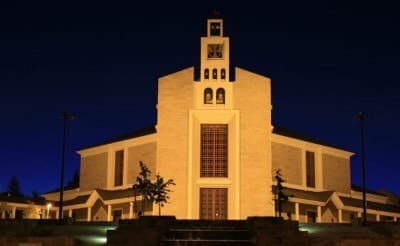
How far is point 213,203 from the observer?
1670 inches

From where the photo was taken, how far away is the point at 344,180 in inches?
2108

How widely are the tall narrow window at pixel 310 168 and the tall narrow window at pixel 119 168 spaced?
48.1ft

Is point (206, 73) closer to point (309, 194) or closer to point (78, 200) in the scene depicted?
point (309, 194)

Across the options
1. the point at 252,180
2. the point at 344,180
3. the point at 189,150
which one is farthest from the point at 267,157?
the point at 344,180

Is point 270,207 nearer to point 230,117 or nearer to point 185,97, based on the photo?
point 230,117

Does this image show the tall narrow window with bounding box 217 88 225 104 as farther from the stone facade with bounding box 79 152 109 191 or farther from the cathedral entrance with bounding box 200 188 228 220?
the stone facade with bounding box 79 152 109 191

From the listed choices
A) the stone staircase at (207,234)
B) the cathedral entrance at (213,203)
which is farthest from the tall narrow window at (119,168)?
the stone staircase at (207,234)

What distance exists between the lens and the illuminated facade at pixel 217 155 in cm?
4244

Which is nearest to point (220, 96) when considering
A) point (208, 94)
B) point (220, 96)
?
point (220, 96)

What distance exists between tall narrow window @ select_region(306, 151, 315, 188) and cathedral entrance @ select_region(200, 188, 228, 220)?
1019 centimetres

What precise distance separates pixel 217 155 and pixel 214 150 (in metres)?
0.41

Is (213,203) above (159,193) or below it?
below

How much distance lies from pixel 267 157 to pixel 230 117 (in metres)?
3.77

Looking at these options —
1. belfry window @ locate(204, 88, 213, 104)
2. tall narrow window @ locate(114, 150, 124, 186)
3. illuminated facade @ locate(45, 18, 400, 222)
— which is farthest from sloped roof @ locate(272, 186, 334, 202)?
tall narrow window @ locate(114, 150, 124, 186)
